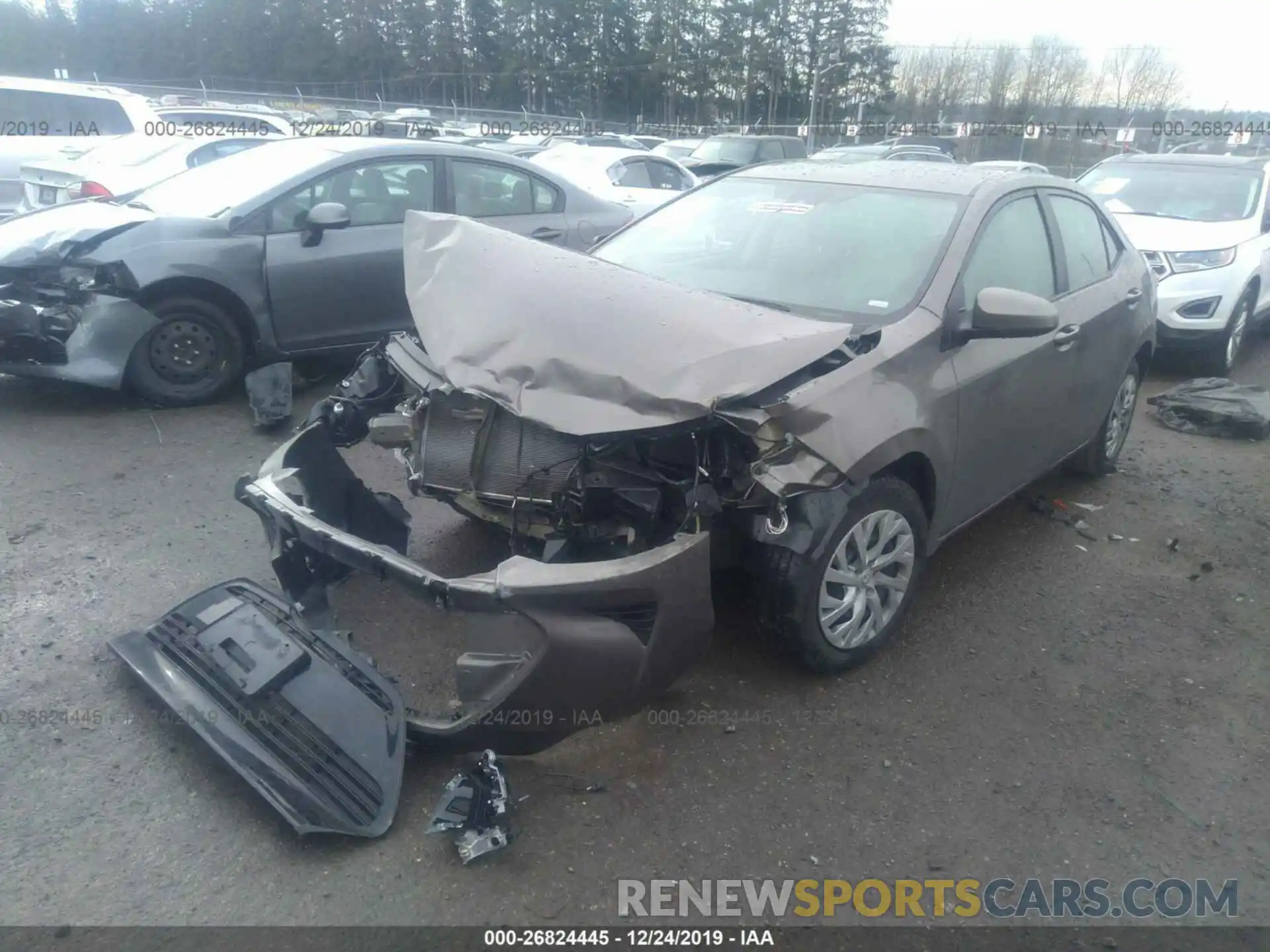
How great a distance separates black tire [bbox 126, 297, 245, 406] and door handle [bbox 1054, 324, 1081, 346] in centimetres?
478

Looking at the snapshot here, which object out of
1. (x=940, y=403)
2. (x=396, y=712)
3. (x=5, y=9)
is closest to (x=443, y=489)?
(x=396, y=712)

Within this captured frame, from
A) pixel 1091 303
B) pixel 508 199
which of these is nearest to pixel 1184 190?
pixel 1091 303

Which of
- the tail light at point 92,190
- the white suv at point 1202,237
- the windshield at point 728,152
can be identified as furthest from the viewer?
the windshield at point 728,152

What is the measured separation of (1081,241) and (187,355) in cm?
520

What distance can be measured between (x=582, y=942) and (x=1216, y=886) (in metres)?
1.79

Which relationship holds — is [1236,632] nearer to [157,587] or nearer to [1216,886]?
[1216,886]

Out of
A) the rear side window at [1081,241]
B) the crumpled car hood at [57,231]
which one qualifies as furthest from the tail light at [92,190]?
the rear side window at [1081,241]

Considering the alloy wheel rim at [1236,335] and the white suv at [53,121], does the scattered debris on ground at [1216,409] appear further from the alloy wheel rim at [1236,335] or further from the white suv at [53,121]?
the white suv at [53,121]

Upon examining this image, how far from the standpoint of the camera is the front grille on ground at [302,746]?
255 centimetres

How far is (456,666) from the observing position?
2723 millimetres

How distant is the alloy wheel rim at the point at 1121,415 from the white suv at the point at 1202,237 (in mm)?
2056

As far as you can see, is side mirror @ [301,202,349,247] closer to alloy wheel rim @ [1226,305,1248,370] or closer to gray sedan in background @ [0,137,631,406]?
gray sedan in background @ [0,137,631,406]

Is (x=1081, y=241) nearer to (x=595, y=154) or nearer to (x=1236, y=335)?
(x=1236, y=335)

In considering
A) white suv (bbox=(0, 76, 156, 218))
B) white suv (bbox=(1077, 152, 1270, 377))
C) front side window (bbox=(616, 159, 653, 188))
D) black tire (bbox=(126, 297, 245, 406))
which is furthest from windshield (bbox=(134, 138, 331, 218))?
white suv (bbox=(1077, 152, 1270, 377))
